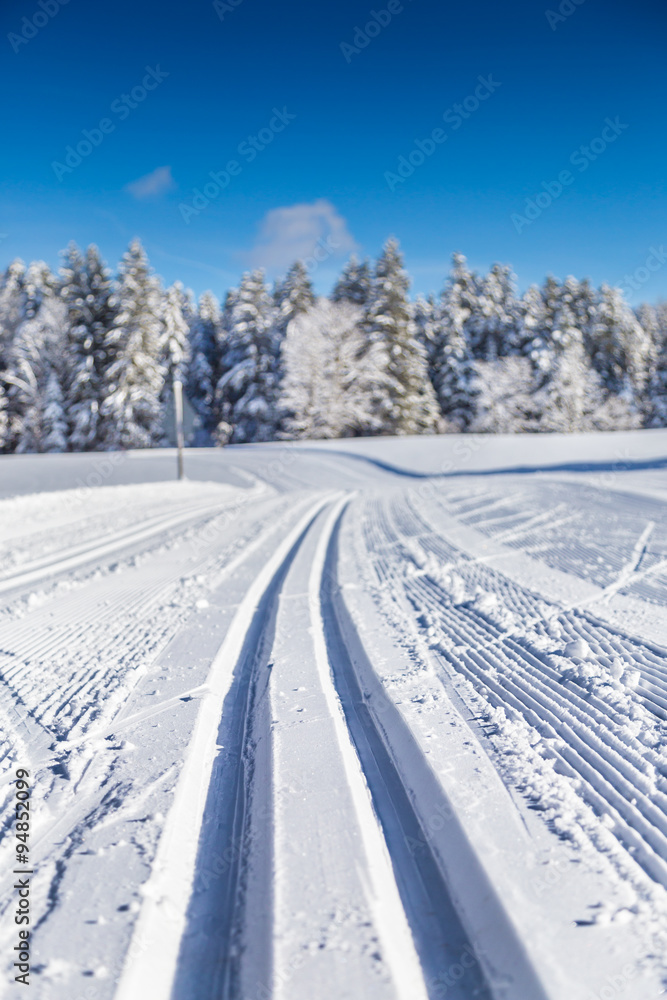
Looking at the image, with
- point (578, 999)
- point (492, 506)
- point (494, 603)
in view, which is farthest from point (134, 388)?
point (578, 999)

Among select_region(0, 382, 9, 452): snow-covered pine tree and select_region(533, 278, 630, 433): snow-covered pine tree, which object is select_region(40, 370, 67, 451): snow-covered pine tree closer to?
select_region(0, 382, 9, 452): snow-covered pine tree

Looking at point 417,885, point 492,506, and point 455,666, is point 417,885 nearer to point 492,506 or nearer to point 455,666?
point 455,666

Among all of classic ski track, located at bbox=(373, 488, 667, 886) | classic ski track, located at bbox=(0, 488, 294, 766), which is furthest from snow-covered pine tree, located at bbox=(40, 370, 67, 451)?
classic ski track, located at bbox=(373, 488, 667, 886)

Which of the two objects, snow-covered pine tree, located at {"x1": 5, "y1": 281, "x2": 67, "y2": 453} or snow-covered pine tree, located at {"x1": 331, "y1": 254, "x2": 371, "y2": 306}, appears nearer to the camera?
snow-covered pine tree, located at {"x1": 5, "y1": 281, "x2": 67, "y2": 453}

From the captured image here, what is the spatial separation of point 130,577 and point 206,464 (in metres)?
16.9

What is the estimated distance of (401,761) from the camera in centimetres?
182

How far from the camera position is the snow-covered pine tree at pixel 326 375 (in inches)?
1243

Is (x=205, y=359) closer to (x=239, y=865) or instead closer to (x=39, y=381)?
(x=39, y=381)

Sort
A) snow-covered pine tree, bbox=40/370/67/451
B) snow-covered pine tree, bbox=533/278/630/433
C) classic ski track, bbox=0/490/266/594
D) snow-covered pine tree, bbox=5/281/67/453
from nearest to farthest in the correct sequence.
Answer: classic ski track, bbox=0/490/266/594 < snow-covered pine tree, bbox=40/370/67/451 < snow-covered pine tree, bbox=5/281/67/453 < snow-covered pine tree, bbox=533/278/630/433

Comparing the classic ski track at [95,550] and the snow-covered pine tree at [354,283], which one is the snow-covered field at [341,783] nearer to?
the classic ski track at [95,550]

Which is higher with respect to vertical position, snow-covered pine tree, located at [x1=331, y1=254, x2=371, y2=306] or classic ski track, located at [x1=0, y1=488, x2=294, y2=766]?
snow-covered pine tree, located at [x1=331, y1=254, x2=371, y2=306]

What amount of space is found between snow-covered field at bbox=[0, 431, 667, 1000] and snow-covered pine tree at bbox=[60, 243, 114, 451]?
30299 millimetres

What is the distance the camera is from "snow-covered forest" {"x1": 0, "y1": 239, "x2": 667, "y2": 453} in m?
31.7

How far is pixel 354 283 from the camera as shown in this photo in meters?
36.4
